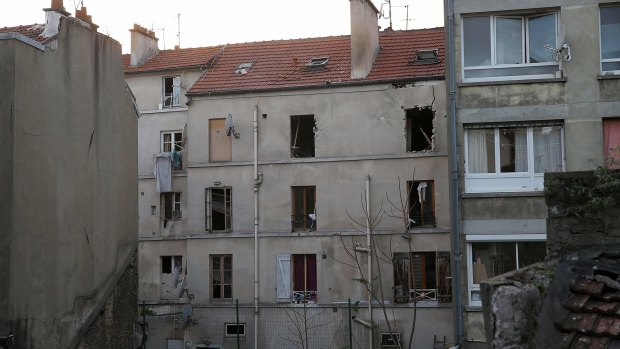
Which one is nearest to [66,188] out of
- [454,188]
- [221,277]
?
[454,188]

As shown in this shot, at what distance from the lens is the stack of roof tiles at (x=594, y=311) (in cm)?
693

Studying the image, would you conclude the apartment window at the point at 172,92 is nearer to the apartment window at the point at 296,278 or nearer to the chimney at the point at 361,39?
the chimney at the point at 361,39

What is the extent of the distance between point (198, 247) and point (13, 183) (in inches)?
592

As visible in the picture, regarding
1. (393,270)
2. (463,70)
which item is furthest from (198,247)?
(463,70)

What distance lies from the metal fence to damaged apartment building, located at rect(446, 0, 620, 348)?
803 cm

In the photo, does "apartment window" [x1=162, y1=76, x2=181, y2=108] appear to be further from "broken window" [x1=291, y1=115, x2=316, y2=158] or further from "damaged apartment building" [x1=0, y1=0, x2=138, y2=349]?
"damaged apartment building" [x1=0, y1=0, x2=138, y2=349]

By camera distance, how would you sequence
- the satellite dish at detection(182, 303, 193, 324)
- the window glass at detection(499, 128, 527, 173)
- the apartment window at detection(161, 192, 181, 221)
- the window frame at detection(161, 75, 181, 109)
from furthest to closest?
the window frame at detection(161, 75, 181, 109), the apartment window at detection(161, 192, 181, 221), the satellite dish at detection(182, 303, 193, 324), the window glass at detection(499, 128, 527, 173)

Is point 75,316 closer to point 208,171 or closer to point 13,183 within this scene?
point 13,183

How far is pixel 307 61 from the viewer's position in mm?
32781

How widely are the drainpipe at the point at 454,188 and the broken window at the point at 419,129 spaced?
768 centimetres

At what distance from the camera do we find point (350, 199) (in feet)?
97.5

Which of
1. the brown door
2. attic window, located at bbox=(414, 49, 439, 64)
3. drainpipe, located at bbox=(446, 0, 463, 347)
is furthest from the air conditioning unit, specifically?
attic window, located at bbox=(414, 49, 439, 64)

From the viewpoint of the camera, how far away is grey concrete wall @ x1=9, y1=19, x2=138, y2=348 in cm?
1714

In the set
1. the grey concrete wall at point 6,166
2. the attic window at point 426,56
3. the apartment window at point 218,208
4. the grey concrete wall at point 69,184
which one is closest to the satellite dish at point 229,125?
the apartment window at point 218,208
